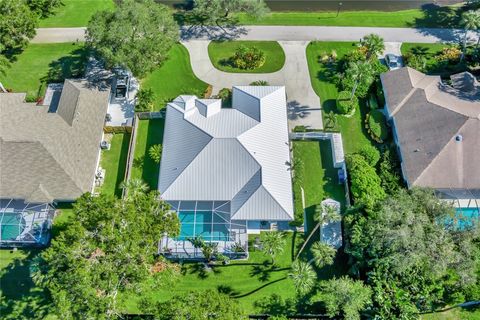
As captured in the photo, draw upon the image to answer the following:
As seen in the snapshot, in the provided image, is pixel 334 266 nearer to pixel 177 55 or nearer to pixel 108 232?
pixel 108 232

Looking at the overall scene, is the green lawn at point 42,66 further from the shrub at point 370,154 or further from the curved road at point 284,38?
the shrub at point 370,154

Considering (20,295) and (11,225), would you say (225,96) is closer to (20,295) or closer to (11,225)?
(11,225)

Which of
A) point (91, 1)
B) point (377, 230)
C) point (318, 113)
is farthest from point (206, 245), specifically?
point (91, 1)

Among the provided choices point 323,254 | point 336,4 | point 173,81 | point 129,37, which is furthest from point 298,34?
point 323,254

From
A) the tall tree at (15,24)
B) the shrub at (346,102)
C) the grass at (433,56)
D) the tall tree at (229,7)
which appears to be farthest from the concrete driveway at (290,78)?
the tall tree at (15,24)

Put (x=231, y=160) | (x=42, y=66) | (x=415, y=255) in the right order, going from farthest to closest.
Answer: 1. (x=42, y=66)
2. (x=231, y=160)
3. (x=415, y=255)

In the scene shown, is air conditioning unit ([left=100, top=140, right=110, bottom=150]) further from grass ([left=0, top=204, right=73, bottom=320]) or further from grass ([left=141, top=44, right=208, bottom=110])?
grass ([left=0, top=204, right=73, bottom=320])
